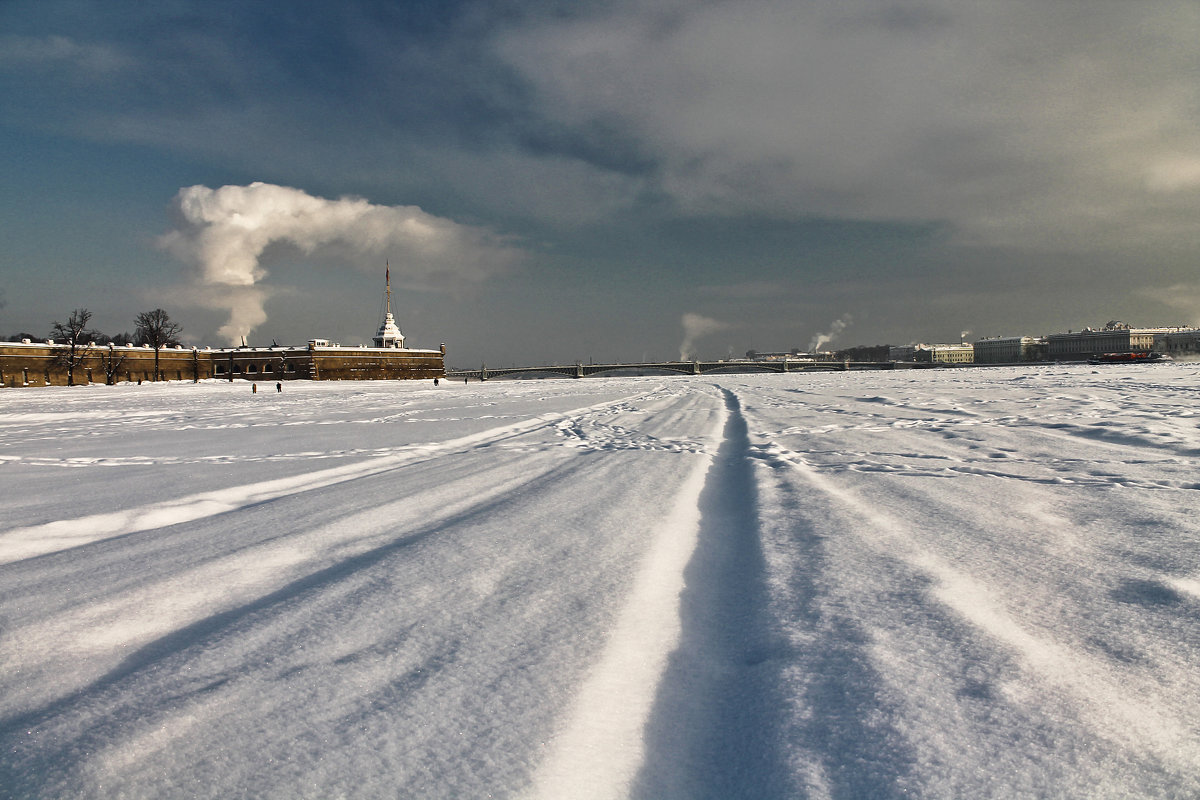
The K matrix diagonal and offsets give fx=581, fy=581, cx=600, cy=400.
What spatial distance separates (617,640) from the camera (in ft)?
5.51

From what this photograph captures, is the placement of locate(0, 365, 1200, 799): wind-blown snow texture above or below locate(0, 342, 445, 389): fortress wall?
below

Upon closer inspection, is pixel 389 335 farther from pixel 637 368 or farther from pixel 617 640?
pixel 617 640

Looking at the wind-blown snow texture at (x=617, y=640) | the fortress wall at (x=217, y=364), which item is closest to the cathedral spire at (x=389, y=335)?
the fortress wall at (x=217, y=364)

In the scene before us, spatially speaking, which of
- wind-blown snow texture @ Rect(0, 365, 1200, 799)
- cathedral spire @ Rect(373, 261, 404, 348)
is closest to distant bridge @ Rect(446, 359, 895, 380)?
cathedral spire @ Rect(373, 261, 404, 348)

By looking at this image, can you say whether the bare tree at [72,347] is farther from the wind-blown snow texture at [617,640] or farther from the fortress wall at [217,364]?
the wind-blown snow texture at [617,640]

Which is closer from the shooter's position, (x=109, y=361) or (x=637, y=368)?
(x=109, y=361)

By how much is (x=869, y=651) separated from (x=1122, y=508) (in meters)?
2.26

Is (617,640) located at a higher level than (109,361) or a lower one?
lower

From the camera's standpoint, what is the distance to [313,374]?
61.0 m

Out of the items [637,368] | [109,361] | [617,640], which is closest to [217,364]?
[109,361]

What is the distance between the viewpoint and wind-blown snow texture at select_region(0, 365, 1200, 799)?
1144mm

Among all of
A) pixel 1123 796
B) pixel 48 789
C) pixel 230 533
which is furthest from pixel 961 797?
pixel 230 533

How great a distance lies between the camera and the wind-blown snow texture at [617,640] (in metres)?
1.14

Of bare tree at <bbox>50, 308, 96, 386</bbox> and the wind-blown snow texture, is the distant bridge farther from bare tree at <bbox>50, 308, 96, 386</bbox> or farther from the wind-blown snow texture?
the wind-blown snow texture
